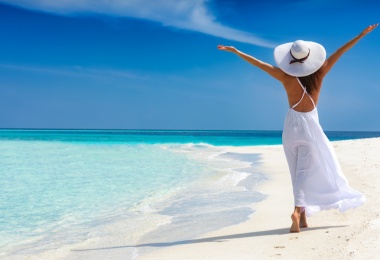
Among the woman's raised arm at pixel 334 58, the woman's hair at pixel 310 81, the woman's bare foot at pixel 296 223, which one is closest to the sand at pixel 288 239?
the woman's bare foot at pixel 296 223

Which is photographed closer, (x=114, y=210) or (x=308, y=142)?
(x=308, y=142)

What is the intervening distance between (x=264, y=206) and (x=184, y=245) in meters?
2.45

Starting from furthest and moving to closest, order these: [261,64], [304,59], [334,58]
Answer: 1. [261,64]
2. [334,58]
3. [304,59]

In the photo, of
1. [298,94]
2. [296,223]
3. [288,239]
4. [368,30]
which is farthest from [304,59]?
[288,239]

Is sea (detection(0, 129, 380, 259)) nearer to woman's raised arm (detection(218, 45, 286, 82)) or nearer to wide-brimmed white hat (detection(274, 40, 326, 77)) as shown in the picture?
woman's raised arm (detection(218, 45, 286, 82))

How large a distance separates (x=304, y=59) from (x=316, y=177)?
1245 millimetres

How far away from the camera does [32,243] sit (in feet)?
17.2

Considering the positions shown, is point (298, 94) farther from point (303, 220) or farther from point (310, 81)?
point (303, 220)

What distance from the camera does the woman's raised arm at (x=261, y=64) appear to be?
4.93 m

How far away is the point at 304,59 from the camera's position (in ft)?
15.5

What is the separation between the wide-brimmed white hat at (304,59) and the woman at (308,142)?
0.04 feet

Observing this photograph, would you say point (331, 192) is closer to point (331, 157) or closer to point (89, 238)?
point (331, 157)

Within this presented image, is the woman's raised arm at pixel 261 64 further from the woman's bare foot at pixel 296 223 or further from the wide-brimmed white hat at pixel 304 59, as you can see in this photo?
the woman's bare foot at pixel 296 223

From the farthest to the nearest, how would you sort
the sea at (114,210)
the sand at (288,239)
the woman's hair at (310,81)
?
1. the sea at (114,210)
2. the woman's hair at (310,81)
3. the sand at (288,239)
